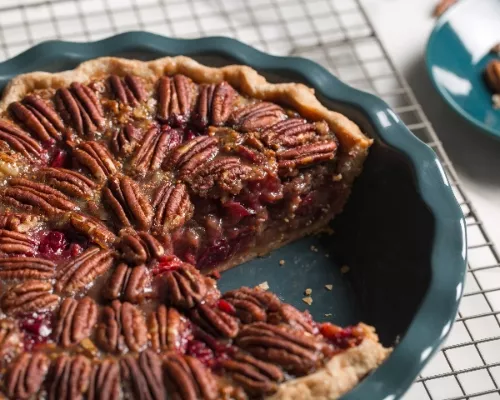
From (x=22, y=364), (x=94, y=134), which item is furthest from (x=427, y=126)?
(x=22, y=364)

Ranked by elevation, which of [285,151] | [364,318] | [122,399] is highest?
[285,151]

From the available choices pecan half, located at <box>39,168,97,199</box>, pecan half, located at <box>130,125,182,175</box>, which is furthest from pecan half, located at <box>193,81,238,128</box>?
pecan half, located at <box>39,168,97,199</box>

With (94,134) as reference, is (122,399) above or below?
below

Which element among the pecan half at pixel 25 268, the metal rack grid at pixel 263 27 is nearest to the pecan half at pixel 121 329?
the pecan half at pixel 25 268

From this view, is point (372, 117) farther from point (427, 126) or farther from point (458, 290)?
point (458, 290)

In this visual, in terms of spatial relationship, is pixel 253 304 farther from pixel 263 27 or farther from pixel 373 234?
pixel 263 27
